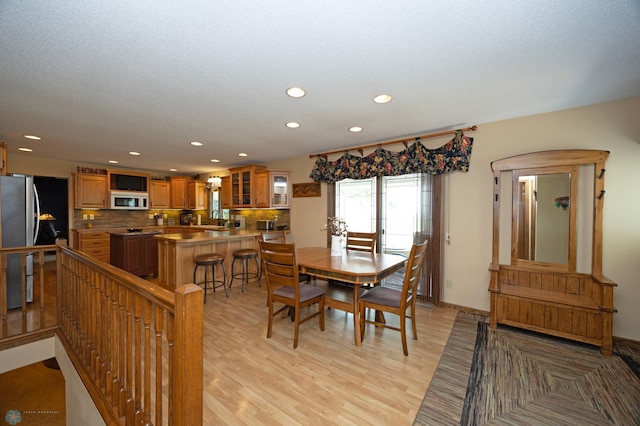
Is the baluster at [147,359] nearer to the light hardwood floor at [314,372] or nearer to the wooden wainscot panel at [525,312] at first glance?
the light hardwood floor at [314,372]

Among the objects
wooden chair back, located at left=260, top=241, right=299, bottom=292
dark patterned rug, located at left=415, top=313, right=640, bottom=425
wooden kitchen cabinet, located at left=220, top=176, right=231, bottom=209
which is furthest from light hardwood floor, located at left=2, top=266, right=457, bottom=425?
wooden kitchen cabinet, located at left=220, top=176, right=231, bottom=209

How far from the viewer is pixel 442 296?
3572mm

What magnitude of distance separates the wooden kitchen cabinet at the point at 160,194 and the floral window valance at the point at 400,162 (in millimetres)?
4569

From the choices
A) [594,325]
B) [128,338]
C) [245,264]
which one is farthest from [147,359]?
[594,325]

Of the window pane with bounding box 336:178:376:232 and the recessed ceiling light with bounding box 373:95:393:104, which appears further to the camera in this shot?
the window pane with bounding box 336:178:376:232

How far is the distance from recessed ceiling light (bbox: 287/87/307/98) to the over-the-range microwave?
575 centimetres

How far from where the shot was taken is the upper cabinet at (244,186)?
5.39 m

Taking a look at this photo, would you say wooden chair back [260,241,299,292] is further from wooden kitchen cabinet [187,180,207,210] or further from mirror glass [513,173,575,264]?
wooden kitchen cabinet [187,180,207,210]

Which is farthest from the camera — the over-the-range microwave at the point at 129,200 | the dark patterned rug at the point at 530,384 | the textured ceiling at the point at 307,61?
the over-the-range microwave at the point at 129,200

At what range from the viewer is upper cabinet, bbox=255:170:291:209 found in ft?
17.1

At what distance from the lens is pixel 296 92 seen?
2338 mm

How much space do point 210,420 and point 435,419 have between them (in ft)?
4.82

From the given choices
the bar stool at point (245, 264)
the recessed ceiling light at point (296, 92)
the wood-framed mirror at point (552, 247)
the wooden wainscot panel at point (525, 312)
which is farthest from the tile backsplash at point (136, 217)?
the wooden wainscot panel at point (525, 312)

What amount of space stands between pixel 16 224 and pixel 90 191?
302 centimetres
